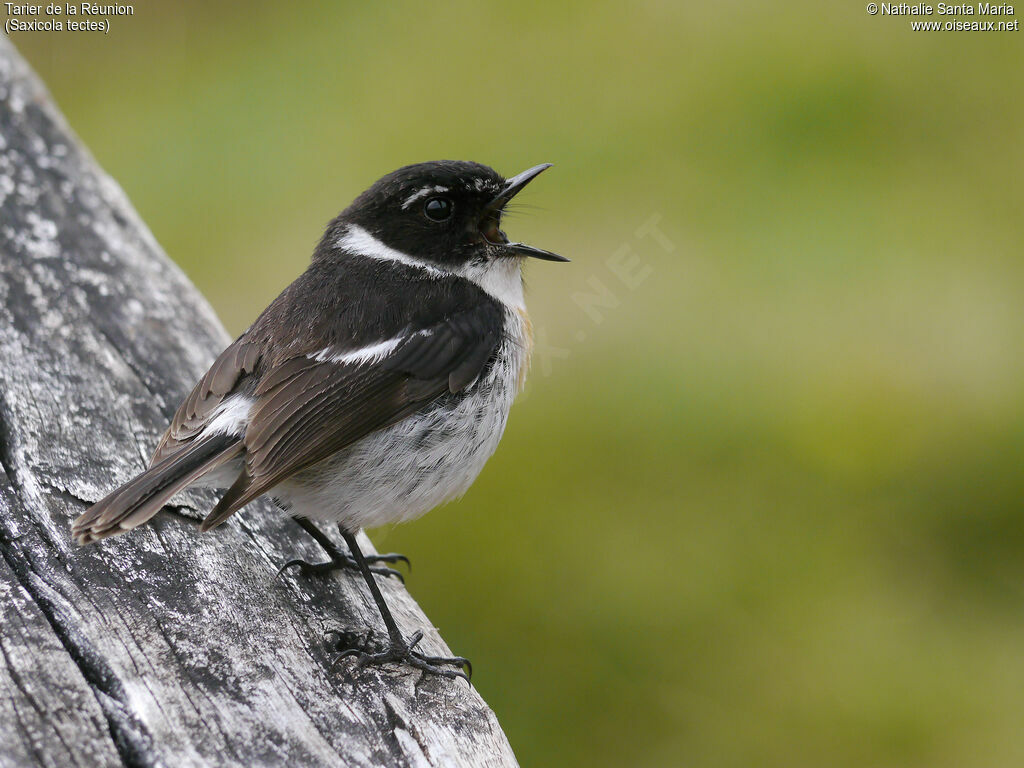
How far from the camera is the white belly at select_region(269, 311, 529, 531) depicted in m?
3.09

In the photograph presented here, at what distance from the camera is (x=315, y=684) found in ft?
7.41

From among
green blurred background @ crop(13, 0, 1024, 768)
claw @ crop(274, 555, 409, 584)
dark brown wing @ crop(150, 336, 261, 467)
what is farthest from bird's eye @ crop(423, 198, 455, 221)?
green blurred background @ crop(13, 0, 1024, 768)

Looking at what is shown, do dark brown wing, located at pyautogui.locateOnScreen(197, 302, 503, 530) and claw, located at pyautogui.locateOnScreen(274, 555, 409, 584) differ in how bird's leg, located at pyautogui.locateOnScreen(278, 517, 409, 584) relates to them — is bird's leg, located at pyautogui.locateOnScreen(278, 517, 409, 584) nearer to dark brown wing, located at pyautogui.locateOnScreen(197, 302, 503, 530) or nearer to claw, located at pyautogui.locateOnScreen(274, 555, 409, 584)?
claw, located at pyautogui.locateOnScreen(274, 555, 409, 584)

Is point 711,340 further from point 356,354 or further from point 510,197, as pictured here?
point 356,354

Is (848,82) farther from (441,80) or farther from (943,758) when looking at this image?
(943,758)

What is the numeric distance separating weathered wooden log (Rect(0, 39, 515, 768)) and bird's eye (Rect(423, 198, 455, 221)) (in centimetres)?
95

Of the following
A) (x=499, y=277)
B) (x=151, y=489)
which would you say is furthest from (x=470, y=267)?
(x=151, y=489)

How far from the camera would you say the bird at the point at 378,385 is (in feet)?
9.66

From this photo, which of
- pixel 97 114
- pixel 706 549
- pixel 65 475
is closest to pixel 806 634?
pixel 706 549

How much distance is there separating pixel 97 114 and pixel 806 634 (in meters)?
7.89

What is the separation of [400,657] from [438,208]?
1.79 metres

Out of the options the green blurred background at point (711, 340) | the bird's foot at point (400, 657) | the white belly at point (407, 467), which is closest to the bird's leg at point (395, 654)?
the bird's foot at point (400, 657)

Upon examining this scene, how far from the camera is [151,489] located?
2.58m

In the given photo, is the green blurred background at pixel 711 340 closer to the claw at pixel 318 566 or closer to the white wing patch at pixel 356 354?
the claw at pixel 318 566
